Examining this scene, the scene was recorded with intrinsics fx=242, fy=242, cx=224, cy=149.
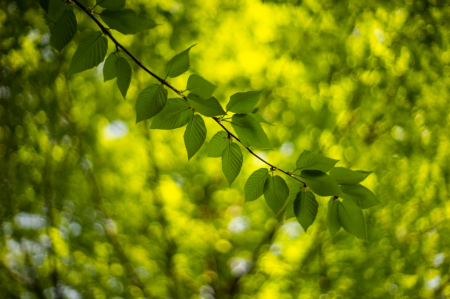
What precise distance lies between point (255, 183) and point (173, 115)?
1.16 ft

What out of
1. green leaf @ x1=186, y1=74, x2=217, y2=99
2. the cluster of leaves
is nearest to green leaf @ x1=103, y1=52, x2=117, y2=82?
the cluster of leaves

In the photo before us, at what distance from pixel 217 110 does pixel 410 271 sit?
141 inches

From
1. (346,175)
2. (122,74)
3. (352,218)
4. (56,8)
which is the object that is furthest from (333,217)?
(56,8)

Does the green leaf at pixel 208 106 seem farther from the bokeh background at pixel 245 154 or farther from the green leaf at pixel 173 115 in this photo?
the bokeh background at pixel 245 154

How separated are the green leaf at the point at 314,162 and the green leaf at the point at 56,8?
33.2 inches

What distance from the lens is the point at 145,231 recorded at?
11.1 feet

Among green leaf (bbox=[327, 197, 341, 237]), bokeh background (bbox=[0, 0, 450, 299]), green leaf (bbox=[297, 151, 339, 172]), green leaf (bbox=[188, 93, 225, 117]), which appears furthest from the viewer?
bokeh background (bbox=[0, 0, 450, 299])

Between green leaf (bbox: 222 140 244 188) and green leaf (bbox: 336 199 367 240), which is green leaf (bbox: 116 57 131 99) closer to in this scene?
green leaf (bbox: 222 140 244 188)

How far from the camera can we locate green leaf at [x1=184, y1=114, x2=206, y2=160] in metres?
0.72

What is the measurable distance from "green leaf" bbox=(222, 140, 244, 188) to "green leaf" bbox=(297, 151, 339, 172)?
7.7 inches

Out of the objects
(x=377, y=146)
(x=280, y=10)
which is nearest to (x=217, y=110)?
(x=280, y=10)

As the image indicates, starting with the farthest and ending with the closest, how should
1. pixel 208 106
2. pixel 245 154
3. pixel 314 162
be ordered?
pixel 245 154 → pixel 314 162 → pixel 208 106

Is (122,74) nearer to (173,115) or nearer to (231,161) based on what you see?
(173,115)

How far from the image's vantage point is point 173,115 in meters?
0.74
